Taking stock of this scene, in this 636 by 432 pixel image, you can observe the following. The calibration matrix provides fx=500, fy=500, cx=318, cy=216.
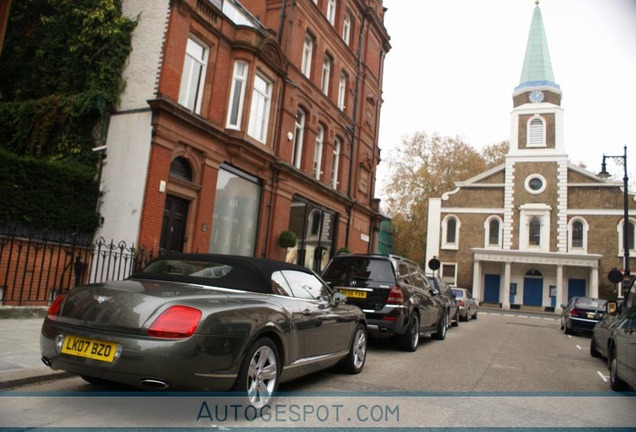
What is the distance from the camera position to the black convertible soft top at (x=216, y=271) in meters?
5.18

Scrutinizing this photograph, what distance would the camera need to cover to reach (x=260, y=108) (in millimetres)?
17594

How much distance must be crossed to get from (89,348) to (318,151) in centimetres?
1860

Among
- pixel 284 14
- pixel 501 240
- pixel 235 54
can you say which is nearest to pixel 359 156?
pixel 284 14

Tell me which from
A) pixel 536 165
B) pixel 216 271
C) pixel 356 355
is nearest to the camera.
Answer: pixel 216 271

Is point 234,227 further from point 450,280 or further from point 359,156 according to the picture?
point 450,280

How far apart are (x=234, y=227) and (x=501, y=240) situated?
34665 mm

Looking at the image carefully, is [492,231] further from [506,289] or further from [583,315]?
[583,315]

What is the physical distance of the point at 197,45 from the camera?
49.0 feet

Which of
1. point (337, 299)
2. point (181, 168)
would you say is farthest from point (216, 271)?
point (181, 168)

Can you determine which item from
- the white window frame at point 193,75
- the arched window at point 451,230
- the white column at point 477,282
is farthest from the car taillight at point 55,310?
the arched window at point 451,230

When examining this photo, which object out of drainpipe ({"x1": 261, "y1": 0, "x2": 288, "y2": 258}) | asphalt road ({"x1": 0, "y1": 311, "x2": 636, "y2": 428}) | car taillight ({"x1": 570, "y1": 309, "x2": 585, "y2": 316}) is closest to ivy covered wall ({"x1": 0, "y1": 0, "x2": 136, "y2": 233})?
drainpipe ({"x1": 261, "y1": 0, "x2": 288, "y2": 258})

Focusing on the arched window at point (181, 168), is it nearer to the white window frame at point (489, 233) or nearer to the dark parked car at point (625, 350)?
the dark parked car at point (625, 350)

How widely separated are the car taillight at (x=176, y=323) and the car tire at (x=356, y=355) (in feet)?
10.4

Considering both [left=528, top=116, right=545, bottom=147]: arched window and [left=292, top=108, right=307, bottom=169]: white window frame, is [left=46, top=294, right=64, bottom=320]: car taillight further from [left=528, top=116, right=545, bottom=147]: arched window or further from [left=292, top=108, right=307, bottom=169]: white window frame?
[left=528, top=116, right=545, bottom=147]: arched window
